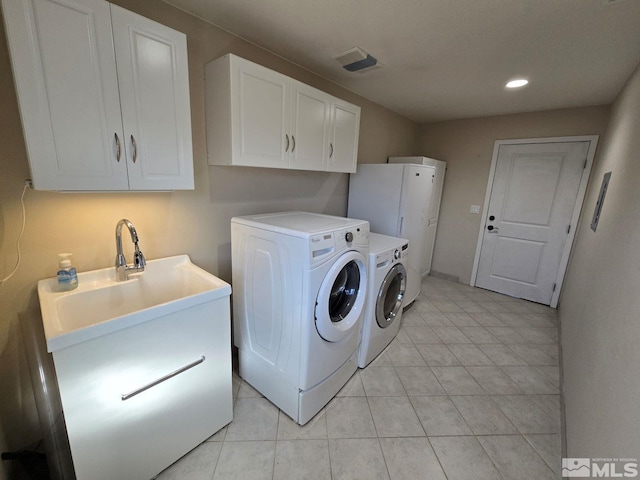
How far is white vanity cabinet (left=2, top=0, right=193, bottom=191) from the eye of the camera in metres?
0.97

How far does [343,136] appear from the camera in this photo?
230 centimetres

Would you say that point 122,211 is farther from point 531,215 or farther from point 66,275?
point 531,215

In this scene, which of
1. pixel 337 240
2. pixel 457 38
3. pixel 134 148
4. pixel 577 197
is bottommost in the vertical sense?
pixel 337 240

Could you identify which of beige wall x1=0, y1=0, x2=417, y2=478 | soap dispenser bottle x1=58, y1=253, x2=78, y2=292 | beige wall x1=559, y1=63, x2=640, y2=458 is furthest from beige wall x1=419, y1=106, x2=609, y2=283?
soap dispenser bottle x1=58, y1=253, x2=78, y2=292

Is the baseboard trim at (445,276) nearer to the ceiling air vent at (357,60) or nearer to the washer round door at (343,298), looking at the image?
the washer round door at (343,298)

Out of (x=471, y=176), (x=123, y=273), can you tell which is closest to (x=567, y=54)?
(x=471, y=176)

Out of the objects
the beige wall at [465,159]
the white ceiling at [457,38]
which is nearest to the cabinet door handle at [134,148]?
the white ceiling at [457,38]

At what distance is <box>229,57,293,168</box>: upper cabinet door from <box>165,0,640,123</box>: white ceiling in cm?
32

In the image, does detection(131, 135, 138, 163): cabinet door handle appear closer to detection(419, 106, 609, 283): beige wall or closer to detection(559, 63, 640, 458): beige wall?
detection(559, 63, 640, 458): beige wall

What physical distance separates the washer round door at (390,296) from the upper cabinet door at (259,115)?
1.20 m

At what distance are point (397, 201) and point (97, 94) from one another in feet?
7.62

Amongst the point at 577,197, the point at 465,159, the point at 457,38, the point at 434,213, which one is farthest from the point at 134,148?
the point at 577,197

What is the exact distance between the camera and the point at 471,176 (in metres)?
3.71

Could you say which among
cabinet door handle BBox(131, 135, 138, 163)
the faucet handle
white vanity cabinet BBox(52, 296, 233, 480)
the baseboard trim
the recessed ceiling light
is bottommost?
the baseboard trim
